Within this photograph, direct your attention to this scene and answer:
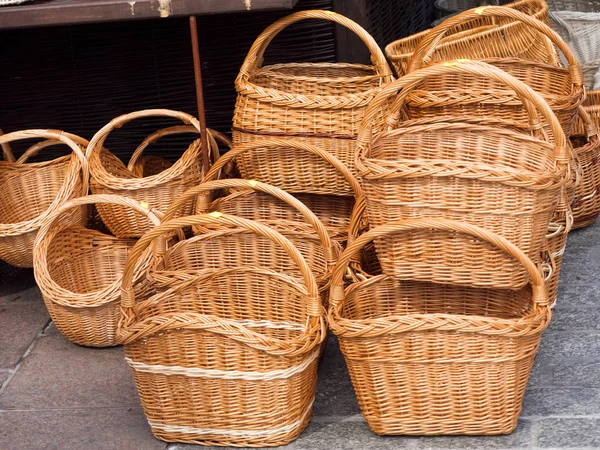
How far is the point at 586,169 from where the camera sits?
4469mm

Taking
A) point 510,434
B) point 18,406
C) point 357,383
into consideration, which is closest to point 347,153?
point 357,383

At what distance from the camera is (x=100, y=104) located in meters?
4.82

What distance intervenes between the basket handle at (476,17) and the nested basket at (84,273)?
3.83ft

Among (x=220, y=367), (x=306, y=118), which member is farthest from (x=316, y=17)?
(x=220, y=367)

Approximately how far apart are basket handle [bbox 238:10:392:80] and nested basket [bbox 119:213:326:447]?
0.92m

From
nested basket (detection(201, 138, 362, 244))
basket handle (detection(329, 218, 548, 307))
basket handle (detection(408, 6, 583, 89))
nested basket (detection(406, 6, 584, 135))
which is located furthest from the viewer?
nested basket (detection(201, 138, 362, 244))

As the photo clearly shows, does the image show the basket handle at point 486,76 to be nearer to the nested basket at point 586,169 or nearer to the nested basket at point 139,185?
the nested basket at point 139,185

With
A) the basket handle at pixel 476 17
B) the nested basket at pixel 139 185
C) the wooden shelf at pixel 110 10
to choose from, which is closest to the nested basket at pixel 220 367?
the nested basket at pixel 139 185

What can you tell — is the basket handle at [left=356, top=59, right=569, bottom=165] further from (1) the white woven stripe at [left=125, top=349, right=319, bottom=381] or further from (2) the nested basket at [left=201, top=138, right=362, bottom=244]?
(1) the white woven stripe at [left=125, top=349, right=319, bottom=381]

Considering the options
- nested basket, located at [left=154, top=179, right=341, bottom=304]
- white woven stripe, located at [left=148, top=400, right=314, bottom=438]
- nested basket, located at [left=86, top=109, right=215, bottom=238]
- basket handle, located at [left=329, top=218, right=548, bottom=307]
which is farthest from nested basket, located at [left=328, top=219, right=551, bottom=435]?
nested basket, located at [left=86, top=109, right=215, bottom=238]

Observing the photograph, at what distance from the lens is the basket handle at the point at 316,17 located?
368 cm

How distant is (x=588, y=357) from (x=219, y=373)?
1.37 meters

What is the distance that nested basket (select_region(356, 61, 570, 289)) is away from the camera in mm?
2986

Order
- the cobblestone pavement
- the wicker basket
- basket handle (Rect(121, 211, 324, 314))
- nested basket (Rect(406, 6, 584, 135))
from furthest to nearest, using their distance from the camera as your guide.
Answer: the wicker basket → nested basket (Rect(406, 6, 584, 135)) → the cobblestone pavement → basket handle (Rect(121, 211, 324, 314))
